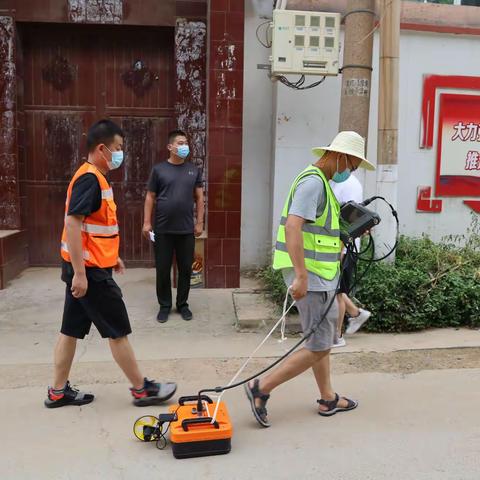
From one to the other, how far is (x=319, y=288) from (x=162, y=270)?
2.51 metres

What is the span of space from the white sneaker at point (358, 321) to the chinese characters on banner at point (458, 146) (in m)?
3.06

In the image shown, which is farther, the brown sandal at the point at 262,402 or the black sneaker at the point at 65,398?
the black sneaker at the point at 65,398

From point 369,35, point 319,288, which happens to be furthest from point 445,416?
point 369,35

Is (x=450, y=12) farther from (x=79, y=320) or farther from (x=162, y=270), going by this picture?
(x=79, y=320)

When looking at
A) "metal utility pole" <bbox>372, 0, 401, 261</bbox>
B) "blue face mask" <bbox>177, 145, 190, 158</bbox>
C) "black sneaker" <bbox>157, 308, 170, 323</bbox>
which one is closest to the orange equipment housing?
"black sneaker" <bbox>157, 308, 170, 323</bbox>

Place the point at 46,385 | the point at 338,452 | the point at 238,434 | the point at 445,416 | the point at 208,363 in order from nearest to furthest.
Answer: the point at 338,452 < the point at 238,434 < the point at 445,416 < the point at 46,385 < the point at 208,363

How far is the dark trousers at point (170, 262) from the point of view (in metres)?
5.66

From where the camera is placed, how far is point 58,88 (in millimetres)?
7273

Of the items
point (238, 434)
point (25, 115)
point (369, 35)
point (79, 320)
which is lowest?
point (238, 434)

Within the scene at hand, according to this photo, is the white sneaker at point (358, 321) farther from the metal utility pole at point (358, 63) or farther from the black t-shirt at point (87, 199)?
the black t-shirt at point (87, 199)

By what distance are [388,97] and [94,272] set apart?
3.53 meters

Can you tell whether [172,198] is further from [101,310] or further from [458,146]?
[458,146]

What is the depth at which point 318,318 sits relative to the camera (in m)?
3.50

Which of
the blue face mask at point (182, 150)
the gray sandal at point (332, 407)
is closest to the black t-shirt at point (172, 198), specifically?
the blue face mask at point (182, 150)
